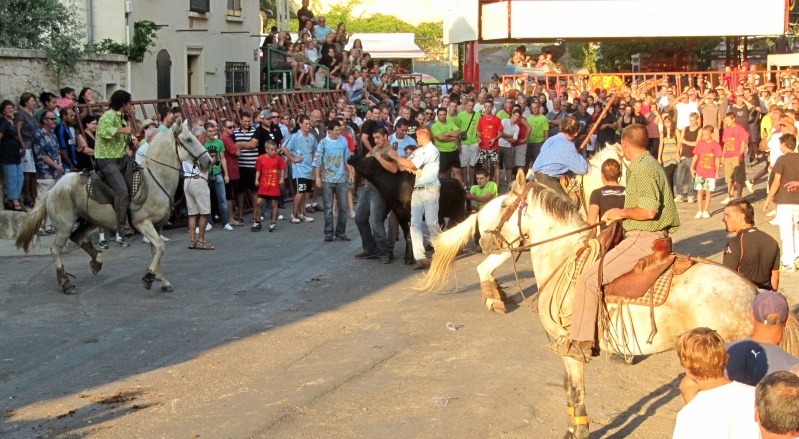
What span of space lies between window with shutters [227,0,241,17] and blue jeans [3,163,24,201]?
1223 centimetres

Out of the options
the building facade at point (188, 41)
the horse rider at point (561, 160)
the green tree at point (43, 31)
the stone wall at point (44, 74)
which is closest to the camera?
the horse rider at point (561, 160)

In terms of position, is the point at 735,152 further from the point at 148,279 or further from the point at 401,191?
the point at 148,279

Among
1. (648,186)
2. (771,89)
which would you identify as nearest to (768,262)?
(648,186)

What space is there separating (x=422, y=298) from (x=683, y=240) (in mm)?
5553

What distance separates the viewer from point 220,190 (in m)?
16.1

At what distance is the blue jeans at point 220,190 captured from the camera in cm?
1598

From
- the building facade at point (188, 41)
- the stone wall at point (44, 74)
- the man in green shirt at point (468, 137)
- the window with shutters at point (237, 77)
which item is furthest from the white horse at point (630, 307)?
the window with shutters at point (237, 77)

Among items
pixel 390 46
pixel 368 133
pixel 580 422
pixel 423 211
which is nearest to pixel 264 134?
pixel 368 133

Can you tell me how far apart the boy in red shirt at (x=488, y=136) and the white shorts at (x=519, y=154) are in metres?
1.04

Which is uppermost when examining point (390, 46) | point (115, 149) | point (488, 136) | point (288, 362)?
point (390, 46)

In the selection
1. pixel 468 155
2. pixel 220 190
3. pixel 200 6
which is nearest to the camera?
pixel 220 190

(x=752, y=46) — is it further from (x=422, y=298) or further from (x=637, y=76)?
(x=422, y=298)

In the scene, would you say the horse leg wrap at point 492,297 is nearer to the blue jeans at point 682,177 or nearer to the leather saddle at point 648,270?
the leather saddle at point 648,270

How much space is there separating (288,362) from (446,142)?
9.44m
